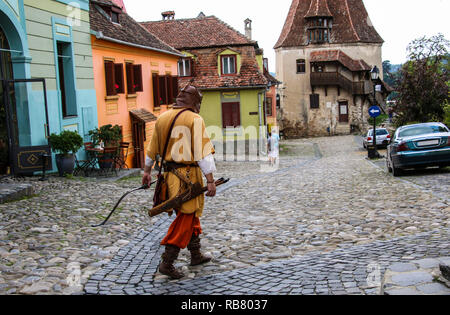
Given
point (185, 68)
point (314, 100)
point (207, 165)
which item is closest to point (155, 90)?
point (185, 68)

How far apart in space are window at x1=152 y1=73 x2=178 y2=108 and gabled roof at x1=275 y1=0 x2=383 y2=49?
29882 mm

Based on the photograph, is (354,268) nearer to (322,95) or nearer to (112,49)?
(112,49)

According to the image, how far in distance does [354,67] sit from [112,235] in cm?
4910

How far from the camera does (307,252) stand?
6285 millimetres

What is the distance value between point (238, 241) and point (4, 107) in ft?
27.2

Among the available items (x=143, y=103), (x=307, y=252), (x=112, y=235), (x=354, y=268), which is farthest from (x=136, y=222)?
(x=143, y=103)

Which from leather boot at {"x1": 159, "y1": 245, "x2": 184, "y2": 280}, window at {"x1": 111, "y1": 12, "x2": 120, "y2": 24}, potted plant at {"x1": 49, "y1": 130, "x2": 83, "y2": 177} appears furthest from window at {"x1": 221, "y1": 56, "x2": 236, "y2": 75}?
leather boot at {"x1": 159, "y1": 245, "x2": 184, "y2": 280}

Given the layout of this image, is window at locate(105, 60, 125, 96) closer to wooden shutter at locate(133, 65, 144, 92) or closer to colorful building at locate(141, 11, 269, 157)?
wooden shutter at locate(133, 65, 144, 92)

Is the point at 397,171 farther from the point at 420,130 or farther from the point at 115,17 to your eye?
the point at 115,17

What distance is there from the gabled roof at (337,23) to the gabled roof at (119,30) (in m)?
31.0

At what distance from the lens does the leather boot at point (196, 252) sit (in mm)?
5707

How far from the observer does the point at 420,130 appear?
47.9 ft

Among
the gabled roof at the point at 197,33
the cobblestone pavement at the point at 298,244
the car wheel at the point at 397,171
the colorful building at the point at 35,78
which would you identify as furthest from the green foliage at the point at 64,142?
the gabled roof at the point at 197,33

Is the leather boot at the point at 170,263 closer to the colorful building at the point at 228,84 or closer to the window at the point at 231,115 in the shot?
the colorful building at the point at 228,84
